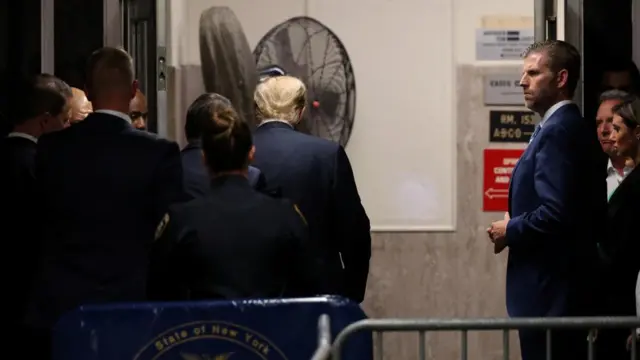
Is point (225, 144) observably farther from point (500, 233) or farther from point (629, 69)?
point (629, 69)

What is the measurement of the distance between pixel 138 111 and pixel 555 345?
2.14 metres

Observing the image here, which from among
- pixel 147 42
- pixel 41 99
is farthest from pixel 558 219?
pixel 147 42

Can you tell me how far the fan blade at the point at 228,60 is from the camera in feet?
19.7

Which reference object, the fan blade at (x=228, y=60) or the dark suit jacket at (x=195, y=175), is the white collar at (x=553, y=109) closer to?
the dark suit jacket at (x=195, y=175)

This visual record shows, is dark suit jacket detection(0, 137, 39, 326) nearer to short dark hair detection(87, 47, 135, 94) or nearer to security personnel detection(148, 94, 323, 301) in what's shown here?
short dark hair detection(87, 47, 135, 94)

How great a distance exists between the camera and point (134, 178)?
3398 mm

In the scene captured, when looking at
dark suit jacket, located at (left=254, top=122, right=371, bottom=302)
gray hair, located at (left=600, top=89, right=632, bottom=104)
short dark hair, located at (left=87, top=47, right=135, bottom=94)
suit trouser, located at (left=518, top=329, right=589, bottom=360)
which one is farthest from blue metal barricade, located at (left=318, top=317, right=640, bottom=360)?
gray hair, located at (left=600, top=89, right=632, bottom=104)

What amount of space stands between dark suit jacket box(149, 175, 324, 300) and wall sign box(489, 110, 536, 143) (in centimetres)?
336

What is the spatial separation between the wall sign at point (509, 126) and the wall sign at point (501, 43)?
311 mm

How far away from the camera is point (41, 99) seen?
404 cm

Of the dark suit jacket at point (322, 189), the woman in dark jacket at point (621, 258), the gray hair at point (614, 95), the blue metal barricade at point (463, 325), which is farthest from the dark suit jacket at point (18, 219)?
the gray hair at point (614, 95)

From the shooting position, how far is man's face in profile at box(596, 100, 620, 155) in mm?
4332

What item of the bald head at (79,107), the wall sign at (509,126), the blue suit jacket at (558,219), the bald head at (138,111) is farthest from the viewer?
the wall sign at (509,126)

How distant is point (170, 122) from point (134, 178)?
277 cm
